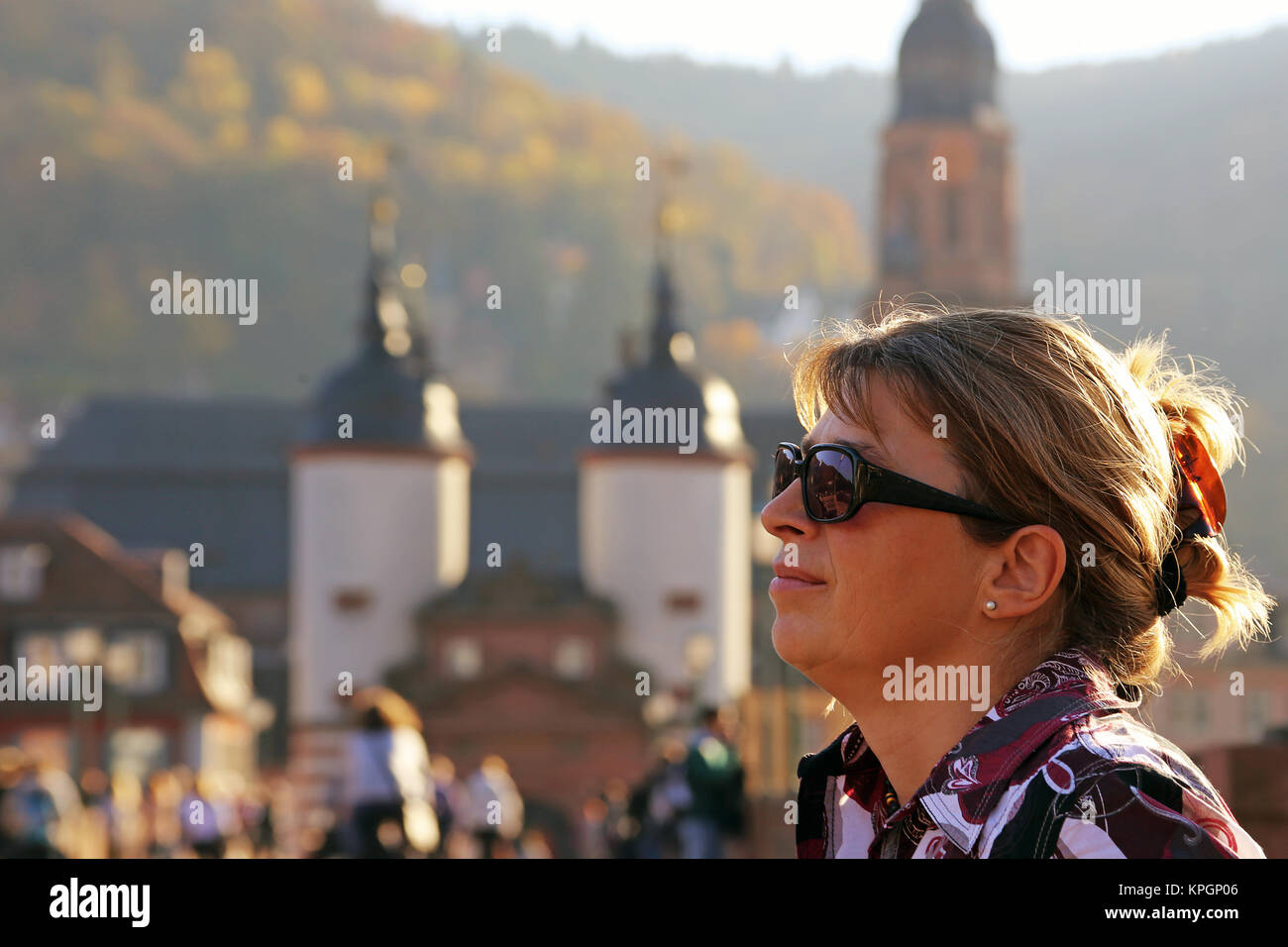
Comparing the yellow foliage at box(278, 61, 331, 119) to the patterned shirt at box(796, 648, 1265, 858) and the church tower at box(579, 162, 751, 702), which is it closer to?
the church tower at box(579, 162, 751, 702)

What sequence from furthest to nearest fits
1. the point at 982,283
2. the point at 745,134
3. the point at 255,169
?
the point at 745,134, the point at 255,169, the point at 982,283

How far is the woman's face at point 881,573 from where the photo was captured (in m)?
2.69

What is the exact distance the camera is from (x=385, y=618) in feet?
199

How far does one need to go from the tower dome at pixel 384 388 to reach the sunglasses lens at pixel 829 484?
189 feet

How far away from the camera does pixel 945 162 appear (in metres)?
74.1

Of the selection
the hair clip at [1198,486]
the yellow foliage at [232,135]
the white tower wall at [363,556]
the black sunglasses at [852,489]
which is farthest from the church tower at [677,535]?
the yellow foliage at [232,135]

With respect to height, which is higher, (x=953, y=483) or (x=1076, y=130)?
(x=1076, y=130)

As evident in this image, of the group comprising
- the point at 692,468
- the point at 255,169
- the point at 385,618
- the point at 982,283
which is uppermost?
the point at 255,169

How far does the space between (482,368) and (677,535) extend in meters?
74.1

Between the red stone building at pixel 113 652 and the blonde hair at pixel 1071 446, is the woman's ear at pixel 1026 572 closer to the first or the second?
the blonde hair at pixel 1071 446

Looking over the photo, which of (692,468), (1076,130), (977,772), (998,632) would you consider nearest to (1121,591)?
(998,632)

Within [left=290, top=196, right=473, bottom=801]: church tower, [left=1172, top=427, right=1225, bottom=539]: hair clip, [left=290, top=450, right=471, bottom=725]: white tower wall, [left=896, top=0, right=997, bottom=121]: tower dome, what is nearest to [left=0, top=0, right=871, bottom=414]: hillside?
[left=896, top=0, right=997, bottom=121]: tower dome
